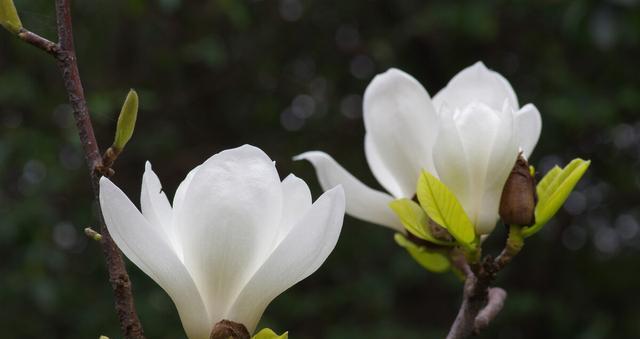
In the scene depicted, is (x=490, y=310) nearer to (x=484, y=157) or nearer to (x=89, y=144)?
(x=484, y=157)

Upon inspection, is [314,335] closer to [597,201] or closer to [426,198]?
[597,201]

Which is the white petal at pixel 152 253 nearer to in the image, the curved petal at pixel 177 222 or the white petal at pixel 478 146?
the curved petal at pixel 177 222

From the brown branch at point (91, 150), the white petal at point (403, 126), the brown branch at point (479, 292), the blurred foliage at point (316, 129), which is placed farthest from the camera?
the blurred foliage at point (316, 129)

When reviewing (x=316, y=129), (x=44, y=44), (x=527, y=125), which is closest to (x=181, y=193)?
(x=44, y=44)

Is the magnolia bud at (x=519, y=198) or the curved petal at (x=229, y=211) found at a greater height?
the curved petal at (x=229, y=211)

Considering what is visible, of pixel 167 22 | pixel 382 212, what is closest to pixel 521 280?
pixel 167 22

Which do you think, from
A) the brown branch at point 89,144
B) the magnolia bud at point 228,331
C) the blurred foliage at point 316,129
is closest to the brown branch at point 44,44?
the brown branch at point 89,144
